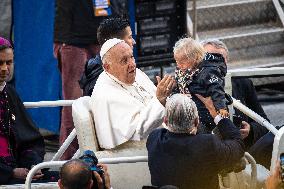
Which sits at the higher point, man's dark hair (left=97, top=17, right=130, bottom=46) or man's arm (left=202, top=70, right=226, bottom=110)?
man's dark hair (left=97, top=17, right=130, bottom=46)

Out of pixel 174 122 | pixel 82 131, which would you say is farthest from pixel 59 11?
pixel 174 122

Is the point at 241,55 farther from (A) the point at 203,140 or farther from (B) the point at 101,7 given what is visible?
(A) the point at 203,140

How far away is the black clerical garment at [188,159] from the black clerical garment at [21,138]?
129 centimetres

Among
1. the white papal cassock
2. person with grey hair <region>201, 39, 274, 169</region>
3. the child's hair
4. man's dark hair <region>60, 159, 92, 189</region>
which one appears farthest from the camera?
person with grey hair <region>201, 39, 274, 169</region>

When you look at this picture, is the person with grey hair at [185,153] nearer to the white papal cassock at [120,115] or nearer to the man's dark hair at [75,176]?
the white papal cassock at [120,115]

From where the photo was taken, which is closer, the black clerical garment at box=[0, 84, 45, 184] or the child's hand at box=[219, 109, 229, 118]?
the child's hand at box=[219, 109, 229, 118]

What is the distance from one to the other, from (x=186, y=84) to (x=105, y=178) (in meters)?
1.36

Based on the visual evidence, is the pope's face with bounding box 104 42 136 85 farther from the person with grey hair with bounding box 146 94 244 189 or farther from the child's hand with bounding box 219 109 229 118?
the person with grey hair with bounding box 146 94 244 189

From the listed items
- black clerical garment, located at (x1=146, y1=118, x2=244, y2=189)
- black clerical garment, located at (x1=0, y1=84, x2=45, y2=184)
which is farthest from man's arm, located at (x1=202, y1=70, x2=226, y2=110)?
black clerical garment, located at (x1=0, y1=84, x2=45, y2=184)

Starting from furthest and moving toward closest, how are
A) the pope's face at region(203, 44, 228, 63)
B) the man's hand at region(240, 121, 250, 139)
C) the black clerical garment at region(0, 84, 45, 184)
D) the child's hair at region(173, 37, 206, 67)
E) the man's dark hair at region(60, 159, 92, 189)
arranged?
1. the pope's face at region(203, 44, 228, 63)
2. the man's hand at region(240, 121, 250, 139)
3. the black clerical garment at region(0, 84, 45, 184)
4. the child's hair at region(173, 37, 206, 67)
5. the man's dark hair at region(60, 159, 92, 189)

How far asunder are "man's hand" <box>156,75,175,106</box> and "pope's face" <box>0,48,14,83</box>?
113 centimetres

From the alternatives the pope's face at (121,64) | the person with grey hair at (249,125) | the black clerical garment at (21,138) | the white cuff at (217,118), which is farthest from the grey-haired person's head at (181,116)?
the black clerical garment at (21,138)

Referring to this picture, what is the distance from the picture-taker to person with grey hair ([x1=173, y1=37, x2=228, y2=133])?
5.89m

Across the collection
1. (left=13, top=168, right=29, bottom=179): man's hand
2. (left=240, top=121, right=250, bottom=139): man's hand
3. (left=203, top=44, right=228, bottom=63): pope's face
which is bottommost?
(left=13, top=168, right=29, bottom=179): man's hand
